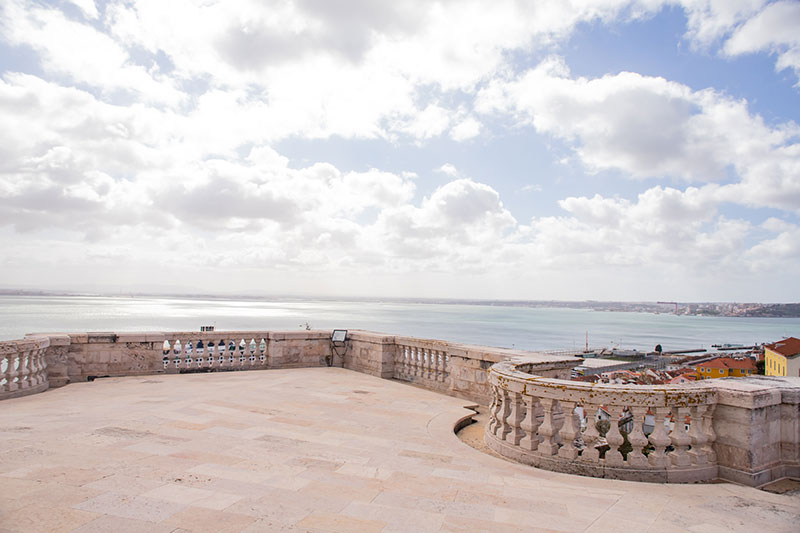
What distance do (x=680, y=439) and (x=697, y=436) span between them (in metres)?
0.23

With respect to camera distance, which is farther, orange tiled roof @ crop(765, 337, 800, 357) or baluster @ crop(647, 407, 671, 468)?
orange tiled roof @ crop(765, 337, 800, 357)

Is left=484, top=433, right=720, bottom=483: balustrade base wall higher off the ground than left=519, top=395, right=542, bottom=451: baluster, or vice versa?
left=519, top=395, right=542, bottom=451: baluster

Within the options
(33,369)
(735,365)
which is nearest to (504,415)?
(33,369)

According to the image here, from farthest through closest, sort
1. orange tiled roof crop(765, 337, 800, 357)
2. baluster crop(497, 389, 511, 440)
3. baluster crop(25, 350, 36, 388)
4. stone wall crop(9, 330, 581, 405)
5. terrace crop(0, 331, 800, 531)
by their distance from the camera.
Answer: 1. orange tiled roof crop(765, 337, 800, 357)
2. stone wall crop(9, 330, 581, 405)
3. baluster crop(25, 350, 36, 388)
4. baluster crop(497, 389, 511, 440)
5. terrace crop(0, 331, 800, 531)

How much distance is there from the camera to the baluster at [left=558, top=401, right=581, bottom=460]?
16.8 ft

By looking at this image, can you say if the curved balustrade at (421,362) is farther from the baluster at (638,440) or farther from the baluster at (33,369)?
the baluster at (33,369)

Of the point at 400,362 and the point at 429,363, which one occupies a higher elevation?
the point at 429,363

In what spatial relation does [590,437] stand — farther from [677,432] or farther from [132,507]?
[132,507]

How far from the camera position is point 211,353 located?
12.4m

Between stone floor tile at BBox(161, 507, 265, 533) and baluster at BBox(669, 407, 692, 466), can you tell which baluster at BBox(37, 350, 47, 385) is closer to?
stone floor tile at BBox(161, 507, 265, 533)

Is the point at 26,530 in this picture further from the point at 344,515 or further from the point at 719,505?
the point at 719,505

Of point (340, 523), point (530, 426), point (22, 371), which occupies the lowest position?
point (340, 523)

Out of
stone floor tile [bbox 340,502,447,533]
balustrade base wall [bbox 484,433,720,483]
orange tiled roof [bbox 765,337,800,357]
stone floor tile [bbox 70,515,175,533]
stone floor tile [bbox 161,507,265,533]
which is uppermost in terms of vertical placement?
orange tiled roof [bbox 765,337,800,357]

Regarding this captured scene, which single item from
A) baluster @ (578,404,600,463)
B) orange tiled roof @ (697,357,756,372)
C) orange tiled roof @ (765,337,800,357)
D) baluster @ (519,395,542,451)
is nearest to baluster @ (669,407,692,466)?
baluster @ (578,404,600,463)
